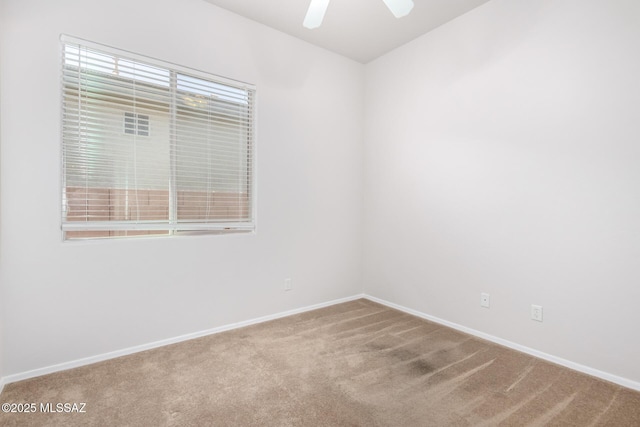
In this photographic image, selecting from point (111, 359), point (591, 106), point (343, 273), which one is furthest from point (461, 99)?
point (111, 359)

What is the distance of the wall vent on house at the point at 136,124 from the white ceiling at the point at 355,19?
1167 millimetres

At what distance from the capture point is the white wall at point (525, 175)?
2.00m

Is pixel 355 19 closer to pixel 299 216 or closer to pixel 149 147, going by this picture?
pixel 299 216

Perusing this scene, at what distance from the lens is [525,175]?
2.41 metres

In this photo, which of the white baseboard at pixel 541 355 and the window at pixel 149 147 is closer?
the white baseboard at pixel 541 355

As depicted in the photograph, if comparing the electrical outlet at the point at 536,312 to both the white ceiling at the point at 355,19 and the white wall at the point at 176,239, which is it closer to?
the white wall at the point at 176,239

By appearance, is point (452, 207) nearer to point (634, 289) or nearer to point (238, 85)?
point (634, 289)

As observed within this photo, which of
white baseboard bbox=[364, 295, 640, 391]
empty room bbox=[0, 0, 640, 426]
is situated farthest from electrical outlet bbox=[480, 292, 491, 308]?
white baseboard bbox=[364, 295, 640, 391]

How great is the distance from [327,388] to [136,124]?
2342 mm

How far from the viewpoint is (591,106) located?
2090 millimetres

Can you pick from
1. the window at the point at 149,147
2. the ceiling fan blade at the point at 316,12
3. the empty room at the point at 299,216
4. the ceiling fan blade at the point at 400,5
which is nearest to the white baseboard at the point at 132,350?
the empty room at the point at 299,216

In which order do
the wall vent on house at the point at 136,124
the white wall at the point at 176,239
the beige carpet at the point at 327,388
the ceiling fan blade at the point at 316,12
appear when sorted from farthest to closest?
1. the wall vent on house at the point at 136,124
2. the white wall at the point at 176,239
3. the ceiling fan blade at the point at 316,12
4. the beige carpet at the point at 327,388

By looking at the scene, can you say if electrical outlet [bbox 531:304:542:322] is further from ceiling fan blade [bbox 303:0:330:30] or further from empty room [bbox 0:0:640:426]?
ceiling fan blade [bbox 303:0:330:30]

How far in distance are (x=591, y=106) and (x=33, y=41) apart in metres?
3.70
